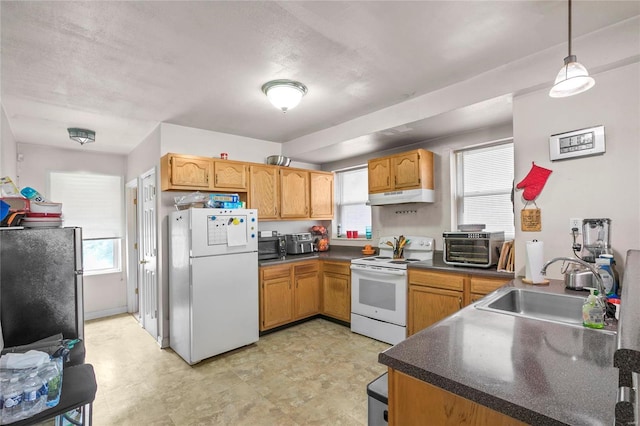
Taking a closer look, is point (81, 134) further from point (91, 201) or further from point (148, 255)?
point (148, 255)

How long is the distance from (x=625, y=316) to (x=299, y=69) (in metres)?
2.34

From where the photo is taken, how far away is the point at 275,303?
3.70 m

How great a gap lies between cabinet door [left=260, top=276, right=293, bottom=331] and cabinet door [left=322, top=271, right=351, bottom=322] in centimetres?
51

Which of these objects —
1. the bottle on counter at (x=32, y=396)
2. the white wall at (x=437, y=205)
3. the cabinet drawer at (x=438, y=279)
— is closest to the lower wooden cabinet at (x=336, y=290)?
the white wall at (x=437, y=205)

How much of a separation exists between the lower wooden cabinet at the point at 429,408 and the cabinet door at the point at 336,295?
9.21 ft

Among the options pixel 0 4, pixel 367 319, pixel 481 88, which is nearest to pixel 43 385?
pixel 0 4

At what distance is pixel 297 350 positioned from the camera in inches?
127

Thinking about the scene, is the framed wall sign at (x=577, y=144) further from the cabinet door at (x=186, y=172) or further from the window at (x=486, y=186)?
the cabinet door at (x=186, y=172)

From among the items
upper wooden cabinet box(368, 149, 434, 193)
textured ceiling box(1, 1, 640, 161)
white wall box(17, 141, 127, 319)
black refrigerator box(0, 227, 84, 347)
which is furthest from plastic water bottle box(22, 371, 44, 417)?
white wall box(17, 141, 127, 319)

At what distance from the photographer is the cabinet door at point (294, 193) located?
4.21 m

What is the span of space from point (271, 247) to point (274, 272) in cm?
40

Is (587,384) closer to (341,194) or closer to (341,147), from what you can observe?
(341,147)

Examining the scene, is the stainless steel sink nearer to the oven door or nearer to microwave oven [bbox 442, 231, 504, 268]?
microwave oven [bbox 442, 231, 504, 268]

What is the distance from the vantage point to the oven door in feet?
10.5
